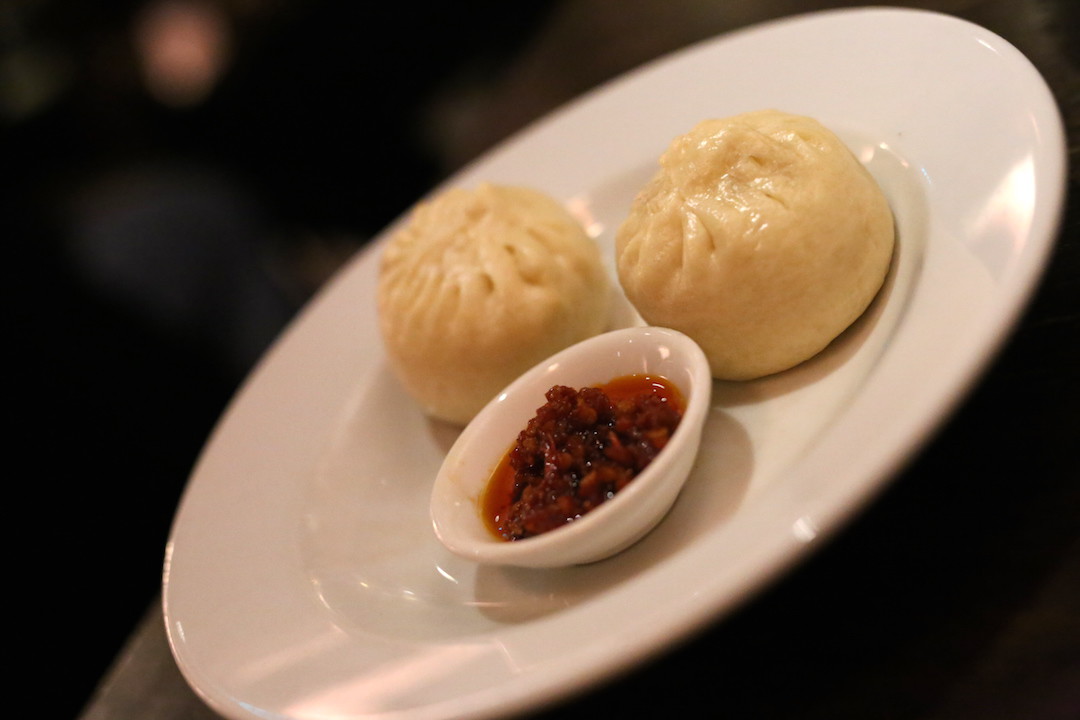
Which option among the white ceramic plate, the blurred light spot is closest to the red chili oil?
the white ceramic plate

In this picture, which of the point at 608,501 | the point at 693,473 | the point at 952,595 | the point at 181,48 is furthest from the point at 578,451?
the point at 181,48

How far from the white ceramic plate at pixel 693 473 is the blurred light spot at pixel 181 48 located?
300 centimetres

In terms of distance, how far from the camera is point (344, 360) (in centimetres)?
252

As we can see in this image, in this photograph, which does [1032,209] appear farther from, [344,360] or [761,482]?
[344,360]

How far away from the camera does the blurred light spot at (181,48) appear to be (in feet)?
15.9

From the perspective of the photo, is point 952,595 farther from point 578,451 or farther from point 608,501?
point 578,451

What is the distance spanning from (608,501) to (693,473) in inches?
10.6

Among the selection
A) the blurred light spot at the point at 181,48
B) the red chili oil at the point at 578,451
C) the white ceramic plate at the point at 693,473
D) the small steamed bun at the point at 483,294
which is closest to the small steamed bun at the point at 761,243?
the white ceramic plate at the point at 693,473

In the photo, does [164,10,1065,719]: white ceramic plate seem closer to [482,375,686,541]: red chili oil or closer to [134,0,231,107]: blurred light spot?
[482,375,686,541]: red chili oil

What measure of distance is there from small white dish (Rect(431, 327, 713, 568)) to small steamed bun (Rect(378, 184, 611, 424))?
Result: 20cm

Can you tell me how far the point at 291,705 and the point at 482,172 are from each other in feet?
6.46

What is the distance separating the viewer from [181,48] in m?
4.99

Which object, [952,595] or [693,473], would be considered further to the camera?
[693,473]

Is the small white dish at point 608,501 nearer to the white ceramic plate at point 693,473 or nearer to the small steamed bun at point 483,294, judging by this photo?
the white ceramic plate at point 693,473
